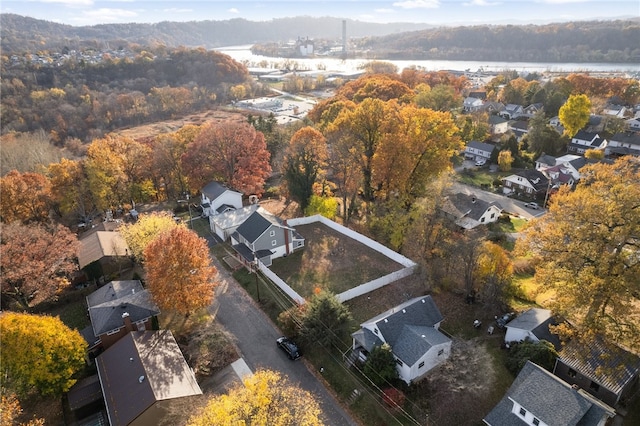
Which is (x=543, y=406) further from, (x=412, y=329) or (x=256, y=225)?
(x=256, y=225)

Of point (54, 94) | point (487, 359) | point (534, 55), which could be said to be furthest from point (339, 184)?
point (534, 55)

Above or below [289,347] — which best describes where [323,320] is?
above

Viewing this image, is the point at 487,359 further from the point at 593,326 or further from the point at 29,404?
the point at 29,404

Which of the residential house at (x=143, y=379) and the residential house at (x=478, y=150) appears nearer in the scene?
the residential house at (x=143, y=379)

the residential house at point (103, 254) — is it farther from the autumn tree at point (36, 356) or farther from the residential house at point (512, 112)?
the residential house at point (512, 112)

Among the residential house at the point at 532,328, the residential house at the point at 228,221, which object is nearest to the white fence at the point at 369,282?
the residential house at the point at 228,221

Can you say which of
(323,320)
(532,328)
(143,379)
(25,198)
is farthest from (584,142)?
(25,198)
